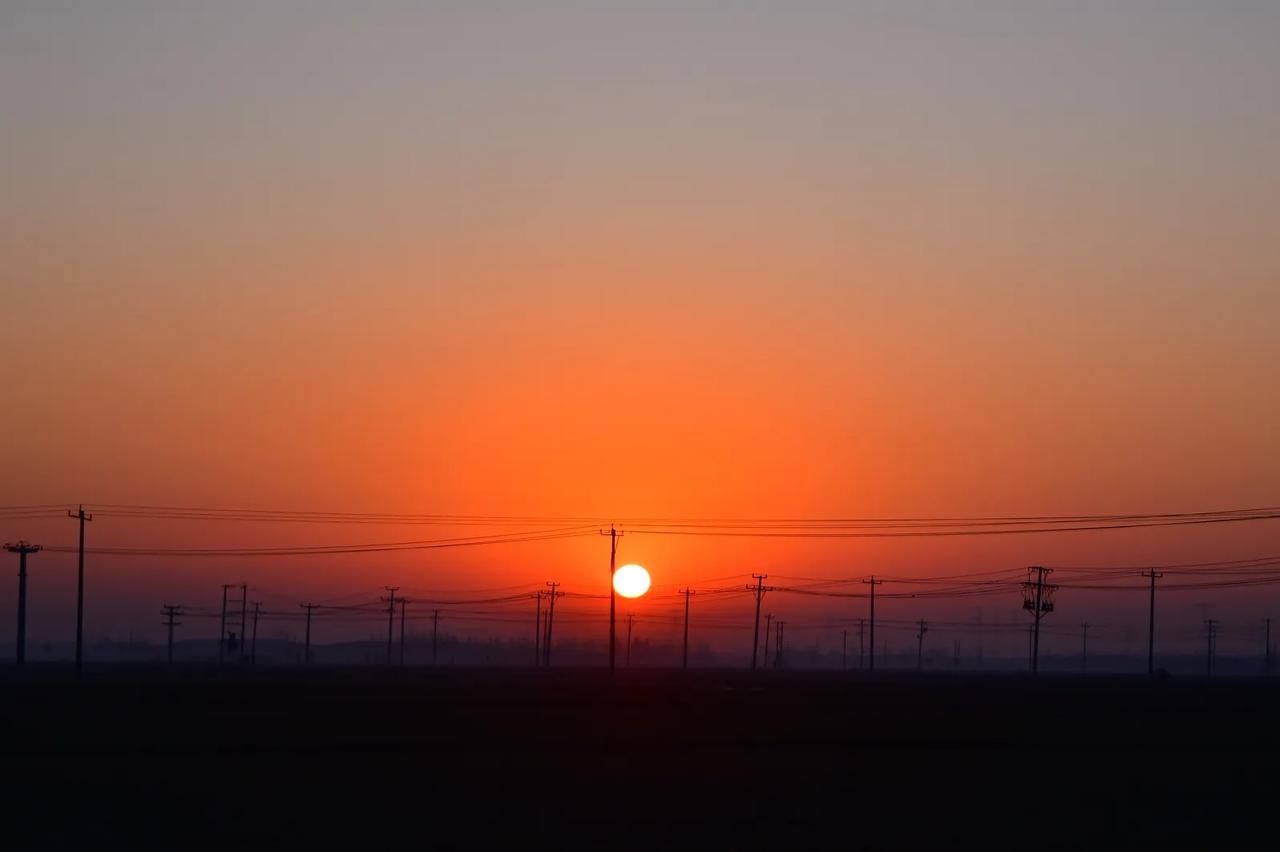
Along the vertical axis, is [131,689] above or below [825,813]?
below

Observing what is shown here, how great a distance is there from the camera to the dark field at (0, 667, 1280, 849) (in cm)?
3297

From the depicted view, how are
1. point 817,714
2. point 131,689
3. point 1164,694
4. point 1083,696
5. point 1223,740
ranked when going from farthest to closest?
point 1164,694 → point 1083,696 → point 131,689 → point 817,714 → point 1223,740

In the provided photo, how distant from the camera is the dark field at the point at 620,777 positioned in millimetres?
32969

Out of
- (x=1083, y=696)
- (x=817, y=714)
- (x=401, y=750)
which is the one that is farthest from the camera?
(x=1083, y=696)

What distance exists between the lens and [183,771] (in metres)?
43.1

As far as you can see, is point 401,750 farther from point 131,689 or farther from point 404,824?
point 131,689

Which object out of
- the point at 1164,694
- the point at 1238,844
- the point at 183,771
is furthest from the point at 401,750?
the point at 1164,694

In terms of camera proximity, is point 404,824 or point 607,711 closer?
point 404,824

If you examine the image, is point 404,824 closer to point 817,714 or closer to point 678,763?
point 678,763

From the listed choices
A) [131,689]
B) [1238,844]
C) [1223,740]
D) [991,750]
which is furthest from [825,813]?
[131,689]

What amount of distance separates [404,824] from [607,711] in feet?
134

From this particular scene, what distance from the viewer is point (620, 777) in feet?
140

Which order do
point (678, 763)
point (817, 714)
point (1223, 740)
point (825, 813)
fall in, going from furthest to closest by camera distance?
point (817, 714)
point (1223, 740)
point (678, 763)
point (825, 813)

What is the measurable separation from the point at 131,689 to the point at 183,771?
5624 cm
